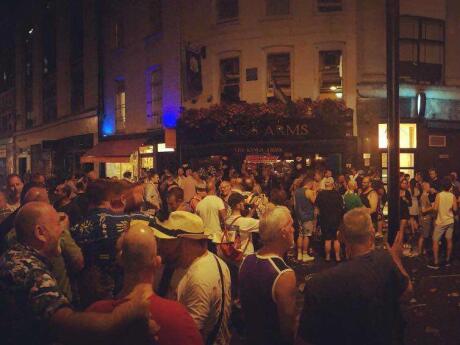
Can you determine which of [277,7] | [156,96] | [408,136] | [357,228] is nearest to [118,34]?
[156,96]

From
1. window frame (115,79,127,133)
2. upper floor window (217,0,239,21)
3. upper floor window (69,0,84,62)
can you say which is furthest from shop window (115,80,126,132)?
upper floor window (217,0,239,21)

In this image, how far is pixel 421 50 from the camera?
1698 cm

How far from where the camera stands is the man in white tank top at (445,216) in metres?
9.50

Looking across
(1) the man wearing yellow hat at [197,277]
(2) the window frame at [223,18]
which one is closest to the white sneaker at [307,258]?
(1) the man wearing yellow hat at [197,277]

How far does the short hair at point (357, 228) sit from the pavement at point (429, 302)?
156 centimetres

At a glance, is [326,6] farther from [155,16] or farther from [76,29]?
[76,29]

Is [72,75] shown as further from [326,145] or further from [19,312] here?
[19,312]

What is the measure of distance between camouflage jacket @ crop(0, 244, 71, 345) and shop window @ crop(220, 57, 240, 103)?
1531cm

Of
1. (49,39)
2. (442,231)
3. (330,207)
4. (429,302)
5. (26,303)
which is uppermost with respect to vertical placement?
(49,39)

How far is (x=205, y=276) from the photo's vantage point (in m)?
3.21

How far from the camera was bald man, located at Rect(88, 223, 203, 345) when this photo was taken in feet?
7.48

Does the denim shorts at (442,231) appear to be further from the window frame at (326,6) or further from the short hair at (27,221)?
the window frame at (326,6)

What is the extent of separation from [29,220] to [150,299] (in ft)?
3.36

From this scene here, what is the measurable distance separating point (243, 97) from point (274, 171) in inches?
124
